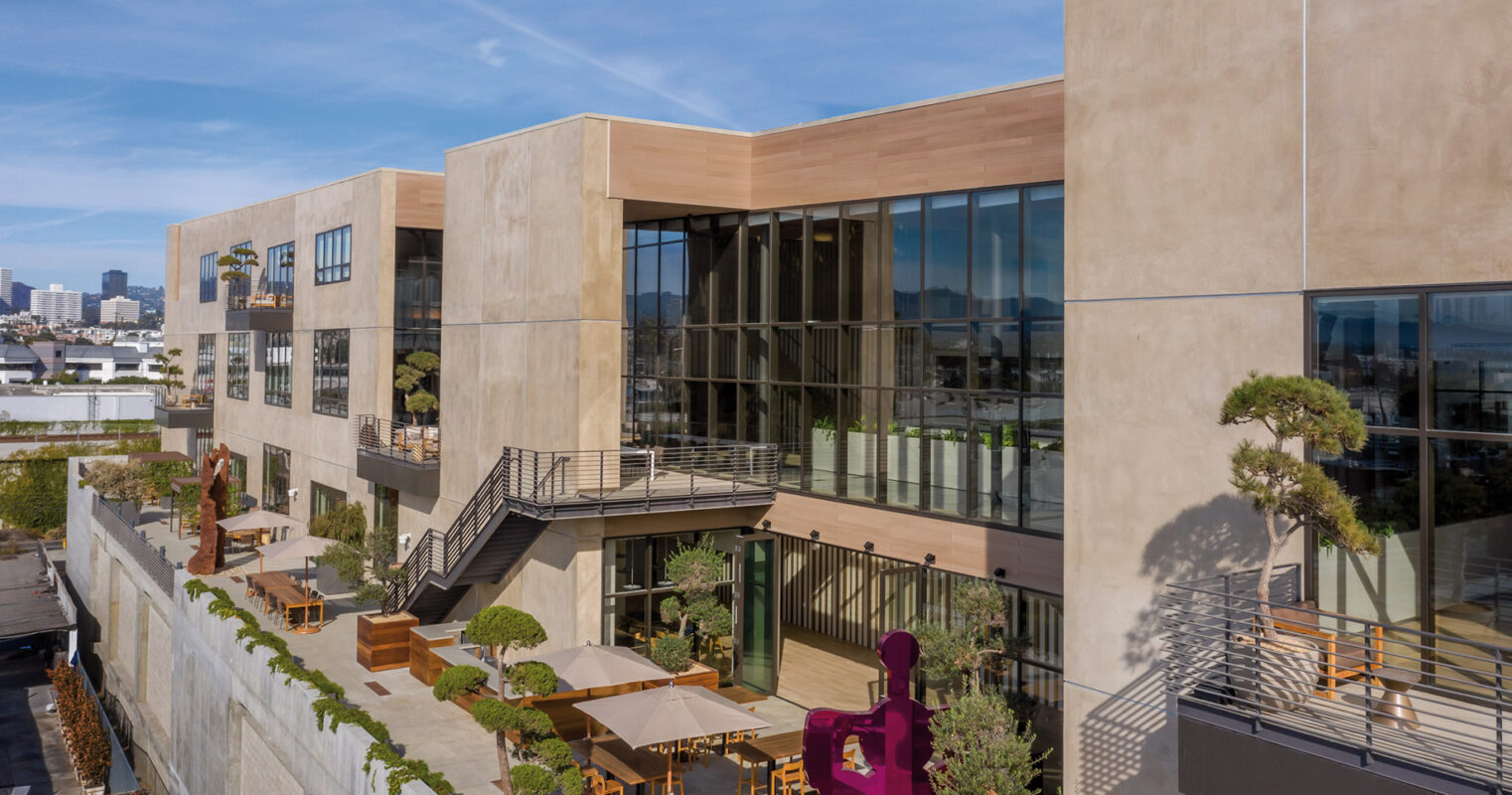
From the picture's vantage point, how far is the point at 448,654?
23.2m

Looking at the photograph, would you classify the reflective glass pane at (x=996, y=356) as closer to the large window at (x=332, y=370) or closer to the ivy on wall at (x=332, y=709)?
the ivy on wall at (x=332, y=709)

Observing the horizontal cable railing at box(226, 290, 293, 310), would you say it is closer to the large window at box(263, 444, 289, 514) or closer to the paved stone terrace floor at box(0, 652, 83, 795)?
the large window at box(263, 444, 289, 514)

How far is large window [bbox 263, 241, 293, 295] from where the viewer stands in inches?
1618

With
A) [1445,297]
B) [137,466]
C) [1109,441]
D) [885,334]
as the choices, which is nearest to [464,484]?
[885,334]

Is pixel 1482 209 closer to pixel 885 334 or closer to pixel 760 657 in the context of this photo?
pixel 885 334

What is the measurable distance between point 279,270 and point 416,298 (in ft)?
38.0

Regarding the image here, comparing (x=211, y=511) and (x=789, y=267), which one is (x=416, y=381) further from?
(x=789, y=267)

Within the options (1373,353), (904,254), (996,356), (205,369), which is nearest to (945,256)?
(904,254)

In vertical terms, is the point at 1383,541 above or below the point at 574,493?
above

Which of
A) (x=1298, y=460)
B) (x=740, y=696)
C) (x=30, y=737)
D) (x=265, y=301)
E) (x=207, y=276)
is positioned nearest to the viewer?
(x=1298, y=460)

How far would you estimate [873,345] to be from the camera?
21156 millimetres

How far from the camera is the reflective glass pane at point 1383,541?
1045cm

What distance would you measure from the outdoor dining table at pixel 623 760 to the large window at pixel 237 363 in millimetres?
34059

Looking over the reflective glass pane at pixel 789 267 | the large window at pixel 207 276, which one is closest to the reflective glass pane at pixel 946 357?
the reflective glass pane at pixel 789 267
